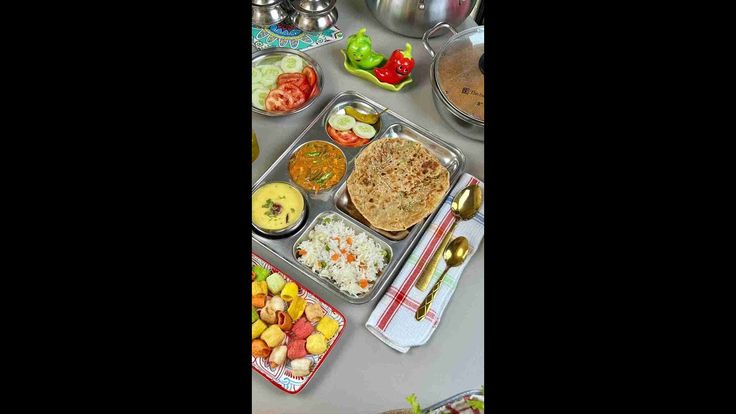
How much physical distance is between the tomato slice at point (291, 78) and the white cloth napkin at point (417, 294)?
755 mm

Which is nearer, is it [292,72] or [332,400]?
[332,400]

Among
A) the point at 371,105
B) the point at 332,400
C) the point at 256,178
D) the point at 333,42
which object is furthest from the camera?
the point at 333,42

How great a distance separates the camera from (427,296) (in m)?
1.62

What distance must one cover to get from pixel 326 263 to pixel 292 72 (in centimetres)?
84

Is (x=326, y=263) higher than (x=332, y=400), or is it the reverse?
(x=326, y=263)

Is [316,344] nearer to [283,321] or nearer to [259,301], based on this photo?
[283,321]

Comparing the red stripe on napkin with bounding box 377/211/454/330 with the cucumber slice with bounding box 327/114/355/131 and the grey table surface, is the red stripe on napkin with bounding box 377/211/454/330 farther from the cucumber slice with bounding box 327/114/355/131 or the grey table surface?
the cucumber slice with bounding box 327/114/355/131

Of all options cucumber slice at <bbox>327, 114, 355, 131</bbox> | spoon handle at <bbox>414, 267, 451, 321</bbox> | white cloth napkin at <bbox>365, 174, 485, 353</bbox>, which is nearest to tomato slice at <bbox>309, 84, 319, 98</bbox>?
cucumber slice at <bbox>327, 114, 355, 131</bbox>

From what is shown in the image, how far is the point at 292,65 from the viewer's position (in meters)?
2.06

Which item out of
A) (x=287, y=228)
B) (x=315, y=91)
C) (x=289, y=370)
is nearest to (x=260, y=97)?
(x=315, y=91)

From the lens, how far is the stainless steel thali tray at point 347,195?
1.66 metres

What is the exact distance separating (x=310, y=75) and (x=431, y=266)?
0.92m
